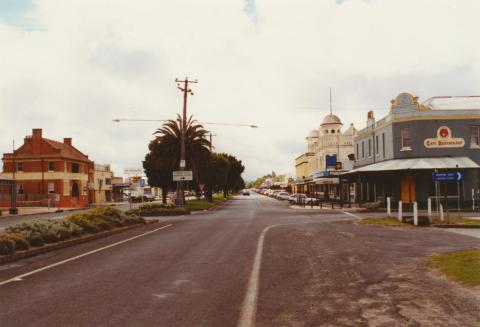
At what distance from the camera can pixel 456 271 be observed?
920 centimetres

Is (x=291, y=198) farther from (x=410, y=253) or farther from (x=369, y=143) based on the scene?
(x=410, y=253)

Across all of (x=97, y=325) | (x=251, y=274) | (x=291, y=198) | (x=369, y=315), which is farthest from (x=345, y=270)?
(x=291, y=198)

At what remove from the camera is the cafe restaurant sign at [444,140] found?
37250 millimetres

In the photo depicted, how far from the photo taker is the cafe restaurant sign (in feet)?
122

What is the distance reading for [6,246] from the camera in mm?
12148

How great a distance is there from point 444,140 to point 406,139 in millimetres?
2759

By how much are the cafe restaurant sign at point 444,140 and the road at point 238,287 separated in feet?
81.6

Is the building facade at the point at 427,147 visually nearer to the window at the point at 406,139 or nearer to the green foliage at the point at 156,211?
the window at the point at 406,139

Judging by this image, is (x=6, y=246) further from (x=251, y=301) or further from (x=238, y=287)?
(x=251, y=301)

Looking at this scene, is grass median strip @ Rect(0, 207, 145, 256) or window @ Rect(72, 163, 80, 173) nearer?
grass median strip @ Rect(0, 207, 145, 256)

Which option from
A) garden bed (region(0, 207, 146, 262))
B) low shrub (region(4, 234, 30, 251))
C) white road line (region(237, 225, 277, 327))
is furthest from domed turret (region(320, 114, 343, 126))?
white road line (region(237, 225, 277, 327))

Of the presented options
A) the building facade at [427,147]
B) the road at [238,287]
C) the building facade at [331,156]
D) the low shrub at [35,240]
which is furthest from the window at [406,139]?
the low shrub at [35,240]

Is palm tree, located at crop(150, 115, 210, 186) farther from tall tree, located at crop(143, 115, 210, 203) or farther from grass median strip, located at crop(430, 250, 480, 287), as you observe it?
grass median strip, located at crop(430, 250, 480, 287)

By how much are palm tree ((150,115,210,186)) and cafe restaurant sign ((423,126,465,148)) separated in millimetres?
20069
